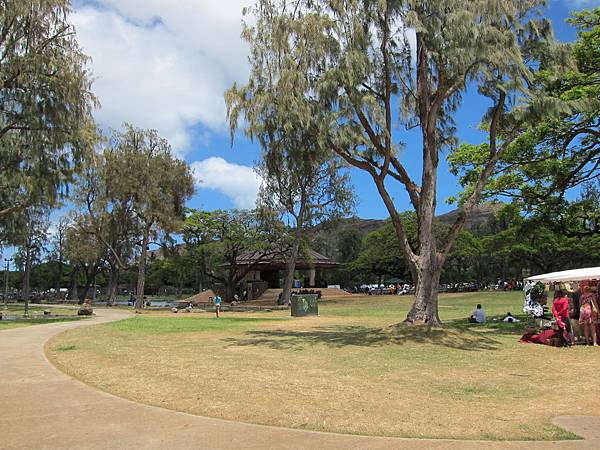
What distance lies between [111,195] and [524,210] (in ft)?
102

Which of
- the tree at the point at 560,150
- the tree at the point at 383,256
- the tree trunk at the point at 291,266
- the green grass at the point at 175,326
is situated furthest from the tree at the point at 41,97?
the tree at the point at 383,256

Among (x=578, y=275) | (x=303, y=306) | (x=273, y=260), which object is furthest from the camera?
(x=273, y=260)

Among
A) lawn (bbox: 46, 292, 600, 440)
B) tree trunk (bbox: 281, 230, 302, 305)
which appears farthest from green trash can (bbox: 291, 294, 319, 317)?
tree trunk (bbox: 281, 230, 302, 305)

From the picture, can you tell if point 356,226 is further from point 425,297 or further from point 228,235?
point 425,297

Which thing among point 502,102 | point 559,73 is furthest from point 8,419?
point 559,73

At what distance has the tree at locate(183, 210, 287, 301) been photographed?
149 feet

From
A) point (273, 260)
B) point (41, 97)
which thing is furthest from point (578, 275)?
point (273, 260)

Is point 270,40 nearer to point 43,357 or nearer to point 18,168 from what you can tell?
point 43,357

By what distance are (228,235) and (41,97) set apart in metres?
24.5

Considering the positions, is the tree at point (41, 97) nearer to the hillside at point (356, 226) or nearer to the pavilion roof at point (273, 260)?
the hillside at point (356, 226)

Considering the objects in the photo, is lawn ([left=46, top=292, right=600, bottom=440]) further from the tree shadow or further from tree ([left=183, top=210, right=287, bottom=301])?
tree ([left=183, top=210, right=287, bottom=301])

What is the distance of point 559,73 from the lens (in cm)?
1659

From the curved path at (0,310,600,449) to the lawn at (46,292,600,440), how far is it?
0.33m

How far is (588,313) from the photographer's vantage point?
13734 mm
